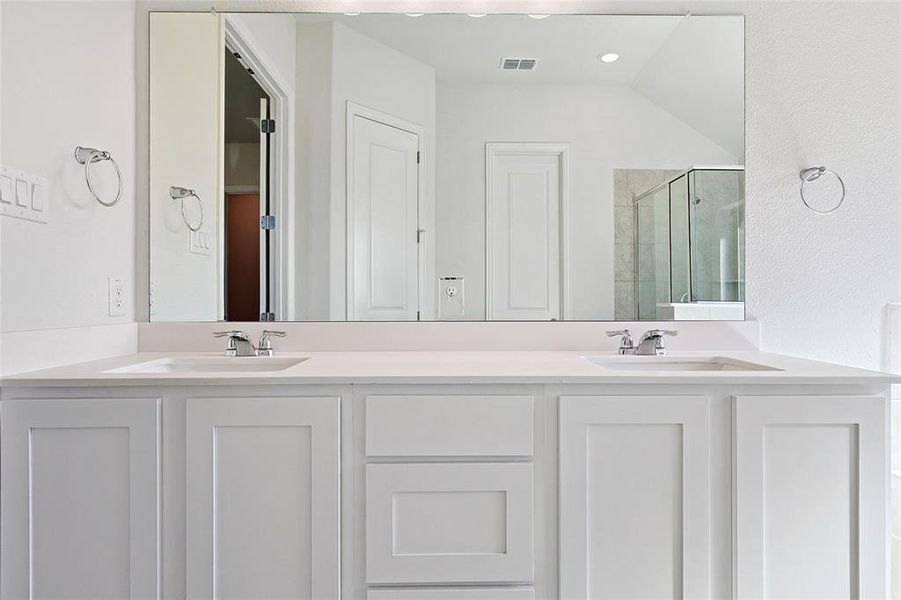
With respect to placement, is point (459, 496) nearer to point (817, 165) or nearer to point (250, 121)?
point (250, 121)

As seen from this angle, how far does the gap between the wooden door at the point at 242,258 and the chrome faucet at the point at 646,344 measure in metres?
1.11

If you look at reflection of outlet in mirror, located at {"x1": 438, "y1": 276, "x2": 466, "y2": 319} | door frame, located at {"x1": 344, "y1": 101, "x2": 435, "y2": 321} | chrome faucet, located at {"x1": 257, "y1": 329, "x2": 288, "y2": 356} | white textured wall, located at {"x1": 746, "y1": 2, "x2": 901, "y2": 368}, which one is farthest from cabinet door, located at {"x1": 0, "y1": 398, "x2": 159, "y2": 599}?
white textured wall, located at {"x1": 746, "y1": 2, "x2": 901, "y2": 368}

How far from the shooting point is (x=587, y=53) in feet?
5.80

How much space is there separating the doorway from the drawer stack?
76 cm

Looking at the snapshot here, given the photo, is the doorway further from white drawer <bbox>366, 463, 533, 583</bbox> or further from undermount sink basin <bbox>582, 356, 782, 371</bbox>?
undermount sink basin <bbox>582, 356, 782, 371</bbox>

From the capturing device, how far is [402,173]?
5.77 ft

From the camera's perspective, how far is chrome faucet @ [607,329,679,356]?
5.37 ft

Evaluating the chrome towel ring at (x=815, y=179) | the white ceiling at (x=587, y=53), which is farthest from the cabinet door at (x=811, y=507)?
the white ceiling at (x=587, y=53)

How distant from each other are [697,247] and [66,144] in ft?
5.92

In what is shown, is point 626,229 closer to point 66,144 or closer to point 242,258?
point 242,258

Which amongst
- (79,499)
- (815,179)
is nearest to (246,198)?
(79,499)

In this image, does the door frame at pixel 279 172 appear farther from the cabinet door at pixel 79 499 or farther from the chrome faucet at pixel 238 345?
the cabinet door at pixel 79 499

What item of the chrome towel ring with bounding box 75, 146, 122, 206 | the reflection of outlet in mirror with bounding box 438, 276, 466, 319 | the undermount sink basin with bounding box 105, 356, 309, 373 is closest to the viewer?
the chrome towel ring with bounding box 75, 146, 122, 206

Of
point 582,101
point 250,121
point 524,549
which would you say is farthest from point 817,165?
point 250,121
